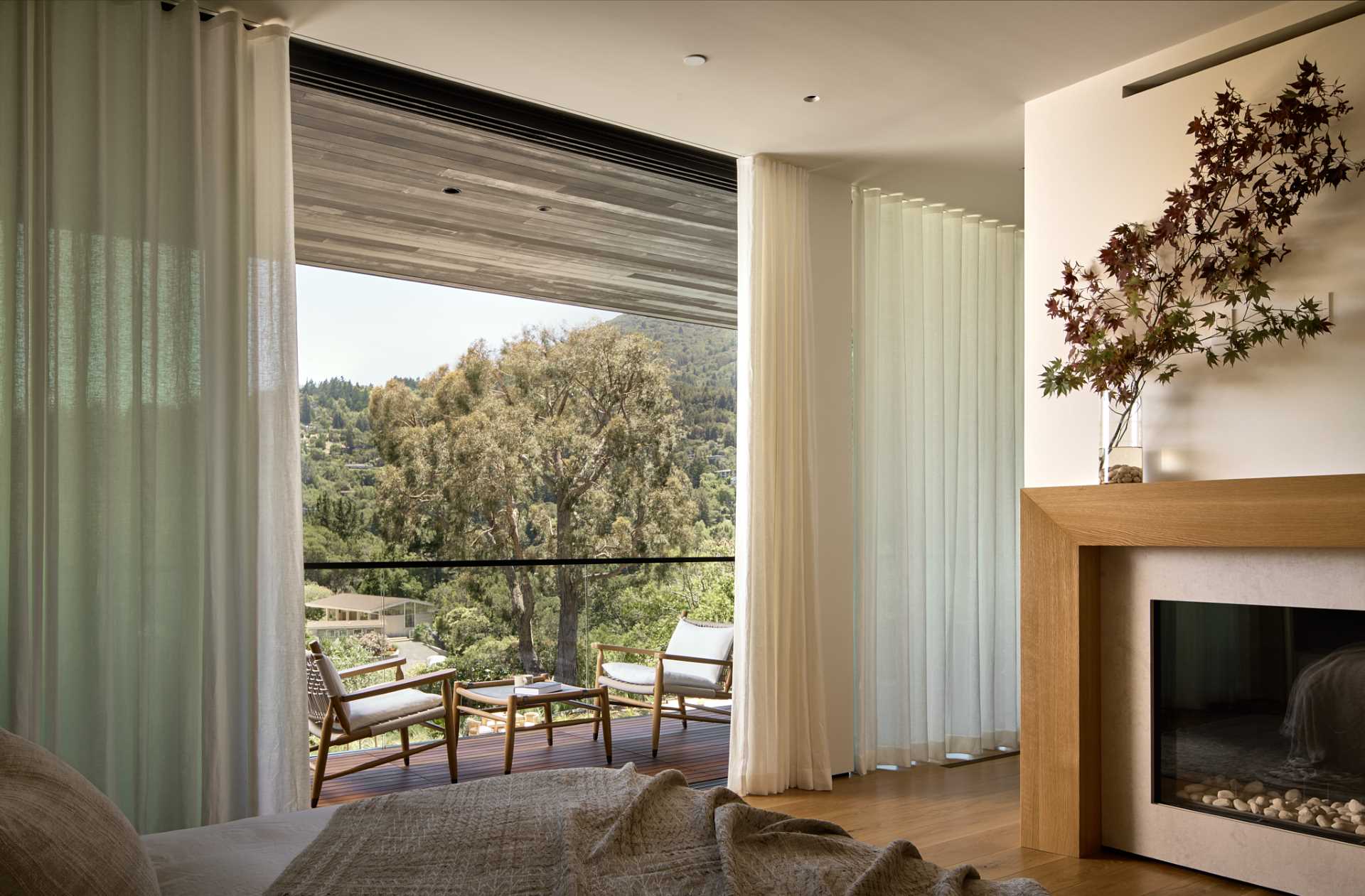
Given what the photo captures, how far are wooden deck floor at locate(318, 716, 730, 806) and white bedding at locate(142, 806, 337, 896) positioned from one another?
2.62 m

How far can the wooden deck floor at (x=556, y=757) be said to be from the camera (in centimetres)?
491

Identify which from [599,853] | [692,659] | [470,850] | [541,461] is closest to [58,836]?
[470,850]

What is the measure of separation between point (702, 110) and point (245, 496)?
2303 millimetres

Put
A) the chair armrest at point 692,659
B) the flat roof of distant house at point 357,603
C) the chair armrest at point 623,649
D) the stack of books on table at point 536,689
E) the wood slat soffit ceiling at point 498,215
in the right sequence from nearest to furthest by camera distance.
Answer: the wood slat soffit ceiling at point 498,215, the stack of books on table at point 536,689, the chair armrest at point 692,659, the chair armrest at point 623,649, the flat roof of distant house at point 357,603

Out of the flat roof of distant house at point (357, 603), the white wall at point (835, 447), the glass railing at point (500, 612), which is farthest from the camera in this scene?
the glass railing at point (500, 612)

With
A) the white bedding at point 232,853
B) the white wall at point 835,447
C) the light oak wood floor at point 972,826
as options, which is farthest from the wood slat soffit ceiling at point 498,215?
the light oak wood floor at point 972,826

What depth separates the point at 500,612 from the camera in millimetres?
7754

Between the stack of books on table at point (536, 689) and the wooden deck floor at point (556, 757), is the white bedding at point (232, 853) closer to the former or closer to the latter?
the wooden deck floor at point (556, 757)

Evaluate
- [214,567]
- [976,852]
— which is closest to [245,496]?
[214,567]

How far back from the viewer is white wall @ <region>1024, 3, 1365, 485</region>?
304 centimetres

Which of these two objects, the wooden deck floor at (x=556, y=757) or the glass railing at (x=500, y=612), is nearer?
the wooden deck floor at (x=556, y=757)

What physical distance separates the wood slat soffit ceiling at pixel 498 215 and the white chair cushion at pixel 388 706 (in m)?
2.46

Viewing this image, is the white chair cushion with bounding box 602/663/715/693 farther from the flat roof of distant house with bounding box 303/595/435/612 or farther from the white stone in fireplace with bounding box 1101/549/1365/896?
the white stone in fireplace with bounding box 1101/549/1365/896

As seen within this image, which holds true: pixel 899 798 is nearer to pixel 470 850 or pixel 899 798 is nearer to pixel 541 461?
pixel 470 850
